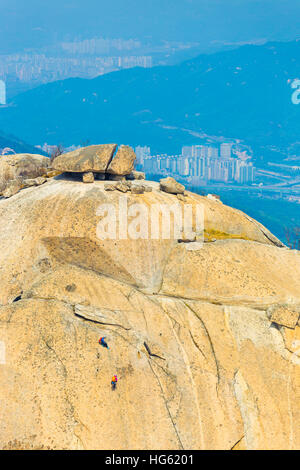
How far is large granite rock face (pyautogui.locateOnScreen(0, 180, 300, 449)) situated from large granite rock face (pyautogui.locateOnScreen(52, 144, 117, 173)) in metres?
1.18

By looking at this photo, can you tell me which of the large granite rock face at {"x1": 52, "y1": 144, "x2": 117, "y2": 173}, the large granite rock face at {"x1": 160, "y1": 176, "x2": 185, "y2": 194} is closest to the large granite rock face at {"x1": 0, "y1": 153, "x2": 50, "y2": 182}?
the large granite rock face at {"x1": 52, "y1": 144, "x2": 117, "y2": 173}

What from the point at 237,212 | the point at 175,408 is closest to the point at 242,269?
the point at 237,212

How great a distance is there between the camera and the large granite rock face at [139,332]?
15586 mm

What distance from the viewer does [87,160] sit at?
27.1 metres

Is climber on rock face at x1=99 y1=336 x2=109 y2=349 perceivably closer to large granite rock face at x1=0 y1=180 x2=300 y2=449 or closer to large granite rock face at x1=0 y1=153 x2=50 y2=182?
large granite rock face at x1=0 y1=180 x2=300 y2=449

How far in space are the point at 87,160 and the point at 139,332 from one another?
13.8 meters

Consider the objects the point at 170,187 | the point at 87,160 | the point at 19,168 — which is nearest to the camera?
the point at 87,160

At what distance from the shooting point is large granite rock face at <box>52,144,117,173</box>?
27047mm

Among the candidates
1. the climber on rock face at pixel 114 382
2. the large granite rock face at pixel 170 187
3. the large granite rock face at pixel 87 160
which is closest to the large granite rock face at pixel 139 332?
the climber on rock face at pixel 114 382

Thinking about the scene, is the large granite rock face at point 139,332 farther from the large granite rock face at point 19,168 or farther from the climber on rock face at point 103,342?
the large granite rock face at point 19,168

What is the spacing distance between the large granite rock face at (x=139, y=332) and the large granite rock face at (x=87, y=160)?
1.18m

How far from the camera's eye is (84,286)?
2070cm

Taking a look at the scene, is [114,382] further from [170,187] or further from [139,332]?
[170,187]

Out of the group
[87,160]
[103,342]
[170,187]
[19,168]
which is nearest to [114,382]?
[103,342]
